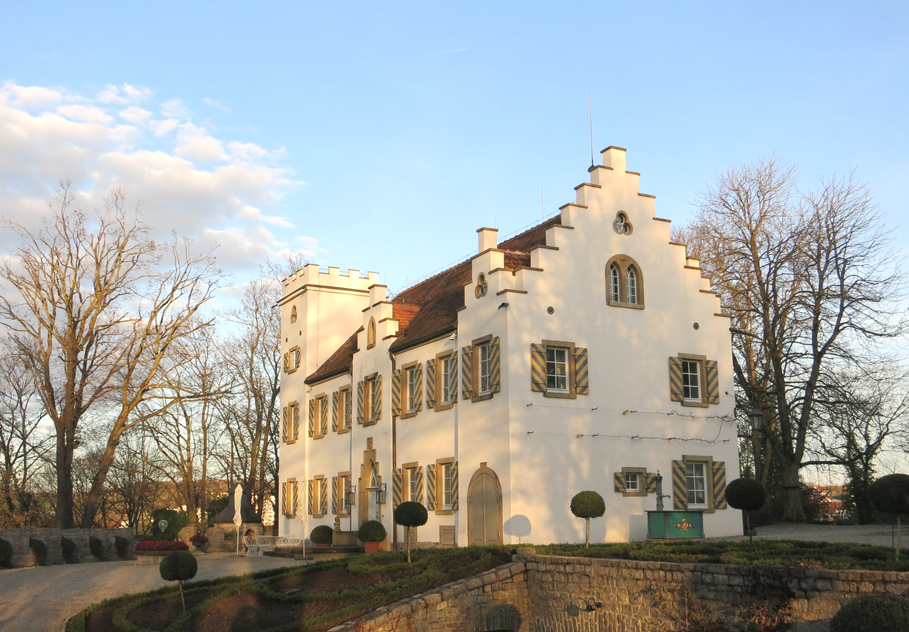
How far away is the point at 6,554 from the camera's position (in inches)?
1081

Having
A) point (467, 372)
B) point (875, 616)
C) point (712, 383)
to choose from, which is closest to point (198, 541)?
point (467, 372)

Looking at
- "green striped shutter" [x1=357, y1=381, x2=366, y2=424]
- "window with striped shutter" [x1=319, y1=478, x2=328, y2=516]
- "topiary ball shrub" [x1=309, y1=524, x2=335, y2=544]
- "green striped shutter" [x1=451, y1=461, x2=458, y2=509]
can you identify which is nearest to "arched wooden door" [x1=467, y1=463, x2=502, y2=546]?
"green striped shutter" [x1=451, y1=461, x2=458, y2=509]

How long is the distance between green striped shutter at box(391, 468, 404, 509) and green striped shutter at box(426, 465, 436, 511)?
1.70 metres

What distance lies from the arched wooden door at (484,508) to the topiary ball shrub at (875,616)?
13.6m

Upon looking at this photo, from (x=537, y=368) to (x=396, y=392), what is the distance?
6.67 metres

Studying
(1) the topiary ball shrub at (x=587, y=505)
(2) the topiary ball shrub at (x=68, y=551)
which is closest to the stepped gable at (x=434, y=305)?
(1) the topiary ball shrub at (x=587, y=505)

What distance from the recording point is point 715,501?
81.6ft

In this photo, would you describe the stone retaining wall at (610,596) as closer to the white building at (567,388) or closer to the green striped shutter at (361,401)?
the white building at (567,388)

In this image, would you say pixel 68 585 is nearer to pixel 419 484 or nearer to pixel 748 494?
pixel 419 484

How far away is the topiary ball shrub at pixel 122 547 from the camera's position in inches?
1242

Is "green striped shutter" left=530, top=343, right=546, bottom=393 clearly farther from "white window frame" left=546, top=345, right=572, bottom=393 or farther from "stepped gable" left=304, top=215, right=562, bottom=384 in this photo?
"stepped gable" left=304, top=215, right=562, bottom=384

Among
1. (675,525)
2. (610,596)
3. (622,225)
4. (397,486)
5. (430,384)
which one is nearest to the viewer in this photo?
(610,596)

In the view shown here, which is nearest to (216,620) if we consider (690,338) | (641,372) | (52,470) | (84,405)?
(641,372)

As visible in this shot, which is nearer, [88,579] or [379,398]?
[88,579]
